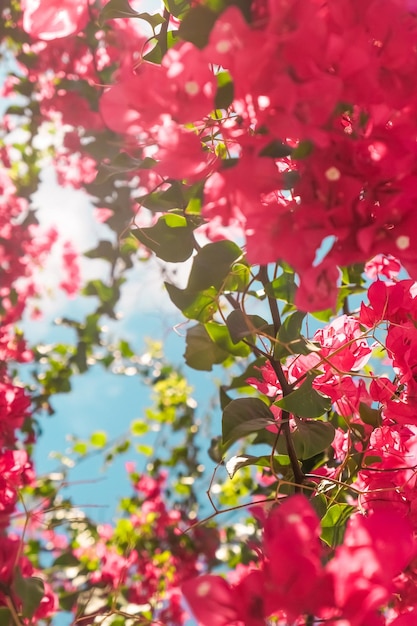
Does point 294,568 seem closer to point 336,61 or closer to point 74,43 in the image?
point 336,61

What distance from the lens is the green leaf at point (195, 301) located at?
65 cm

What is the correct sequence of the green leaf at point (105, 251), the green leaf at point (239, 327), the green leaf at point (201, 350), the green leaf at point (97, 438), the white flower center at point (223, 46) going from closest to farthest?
the white flower center at point (223, 46)
the green leaf at point (239, 327)
the green leaf at point (201, 350)
the green leaf at point (105, 251)
the green leaf at point (97, 438)

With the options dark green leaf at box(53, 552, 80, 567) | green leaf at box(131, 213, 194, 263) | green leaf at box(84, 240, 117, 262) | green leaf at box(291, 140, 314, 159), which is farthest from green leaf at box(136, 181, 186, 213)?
green leaf at box(84, 240, 117, 262)

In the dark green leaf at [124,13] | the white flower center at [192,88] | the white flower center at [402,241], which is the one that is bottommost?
the white flower center at [402,241]

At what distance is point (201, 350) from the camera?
0.73 metres

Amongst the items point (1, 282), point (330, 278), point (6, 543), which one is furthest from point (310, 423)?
point (1, 282)

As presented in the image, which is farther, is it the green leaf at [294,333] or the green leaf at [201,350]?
the green leaf at [201,350]

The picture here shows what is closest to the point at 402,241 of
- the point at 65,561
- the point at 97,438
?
the point at 65,561

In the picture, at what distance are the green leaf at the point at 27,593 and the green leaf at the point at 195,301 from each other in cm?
28

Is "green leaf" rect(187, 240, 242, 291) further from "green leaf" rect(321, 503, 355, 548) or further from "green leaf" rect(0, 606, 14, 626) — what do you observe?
"green leaf" rect(0, 606, 14, 626)

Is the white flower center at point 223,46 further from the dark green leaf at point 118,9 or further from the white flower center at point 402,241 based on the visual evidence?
the dark green leaf at point 118,9

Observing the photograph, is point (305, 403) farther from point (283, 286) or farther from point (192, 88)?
point (192, 88)

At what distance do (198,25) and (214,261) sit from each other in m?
0.20

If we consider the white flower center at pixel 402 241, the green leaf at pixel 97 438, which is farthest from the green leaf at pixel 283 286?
the green leaf at pixel 97 438
